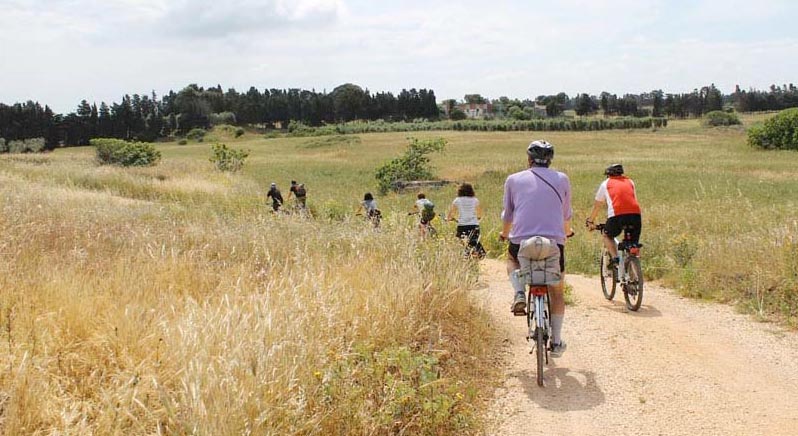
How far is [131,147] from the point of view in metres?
44.7

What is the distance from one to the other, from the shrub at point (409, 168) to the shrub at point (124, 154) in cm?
1537

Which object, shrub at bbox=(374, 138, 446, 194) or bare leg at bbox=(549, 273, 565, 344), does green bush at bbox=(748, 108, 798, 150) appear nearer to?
shrub at bbox=(374, 138, 446, 194)

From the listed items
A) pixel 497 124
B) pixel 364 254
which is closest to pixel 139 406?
pixel 364 254

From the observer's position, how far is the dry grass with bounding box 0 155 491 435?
11.2 feet

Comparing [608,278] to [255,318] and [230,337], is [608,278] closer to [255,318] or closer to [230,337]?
[255,318]

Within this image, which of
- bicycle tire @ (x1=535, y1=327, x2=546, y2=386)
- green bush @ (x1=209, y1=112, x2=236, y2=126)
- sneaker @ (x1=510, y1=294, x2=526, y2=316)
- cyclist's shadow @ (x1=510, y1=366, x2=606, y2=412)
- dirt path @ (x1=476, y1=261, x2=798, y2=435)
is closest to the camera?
Result: dirt path @ (x1=476, y1=261, x2=798, y2=435)

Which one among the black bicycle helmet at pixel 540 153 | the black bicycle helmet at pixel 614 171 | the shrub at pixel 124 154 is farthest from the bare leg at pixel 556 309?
the shrub at pixel 124 154

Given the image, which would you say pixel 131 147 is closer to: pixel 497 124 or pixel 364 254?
pixel 364 254

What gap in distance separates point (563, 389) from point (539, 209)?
1516 mm

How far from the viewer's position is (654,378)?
222 inches

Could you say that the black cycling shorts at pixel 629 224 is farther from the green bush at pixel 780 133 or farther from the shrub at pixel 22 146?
the shrub at pixel 22 146

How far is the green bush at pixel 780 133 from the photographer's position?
57.7m

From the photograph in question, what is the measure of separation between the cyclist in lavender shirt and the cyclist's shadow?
0.22 m

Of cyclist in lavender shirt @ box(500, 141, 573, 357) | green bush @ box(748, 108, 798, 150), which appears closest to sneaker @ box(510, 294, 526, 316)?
cyclist in lavender shirt @ box(500, 141, 573, 357)
